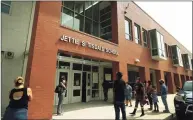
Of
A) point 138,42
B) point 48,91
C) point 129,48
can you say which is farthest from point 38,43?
point 138,42

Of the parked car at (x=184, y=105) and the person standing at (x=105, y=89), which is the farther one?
the person standing at (x=105, y=89)

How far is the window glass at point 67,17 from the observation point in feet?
34.0

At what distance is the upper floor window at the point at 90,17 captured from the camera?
11289 mm

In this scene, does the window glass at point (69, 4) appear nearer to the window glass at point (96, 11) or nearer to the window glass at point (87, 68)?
the window glass at point (96, 11)

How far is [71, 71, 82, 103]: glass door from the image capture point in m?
11.4

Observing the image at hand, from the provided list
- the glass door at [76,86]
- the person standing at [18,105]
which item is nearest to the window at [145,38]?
the glass door at [76,86]

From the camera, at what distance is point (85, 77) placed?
12.5m

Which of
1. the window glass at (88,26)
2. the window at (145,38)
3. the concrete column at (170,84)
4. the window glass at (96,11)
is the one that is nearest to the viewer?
the window glass at (88,26)

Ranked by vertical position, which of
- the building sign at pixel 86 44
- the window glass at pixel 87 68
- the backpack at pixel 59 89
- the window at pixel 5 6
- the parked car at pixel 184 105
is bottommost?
the parked car at pixel 184 105

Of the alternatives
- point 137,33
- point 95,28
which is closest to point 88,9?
point 95,28

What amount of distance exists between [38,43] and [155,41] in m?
13.5

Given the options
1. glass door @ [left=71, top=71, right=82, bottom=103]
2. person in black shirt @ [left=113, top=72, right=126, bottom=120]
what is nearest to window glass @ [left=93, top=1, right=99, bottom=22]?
glass door @ [left=71, top=71, right=82, bottom=103]

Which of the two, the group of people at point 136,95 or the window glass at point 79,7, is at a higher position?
the window glass at point 79,7

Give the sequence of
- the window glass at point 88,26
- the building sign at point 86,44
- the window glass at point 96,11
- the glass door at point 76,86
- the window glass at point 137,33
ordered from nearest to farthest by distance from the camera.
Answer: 1. the building sign at point 86,44
2. the glass door at point 76,86
3. the window glass at point 88,26
4. the window glass at point 96,11
5. the window glass at point 137,33
